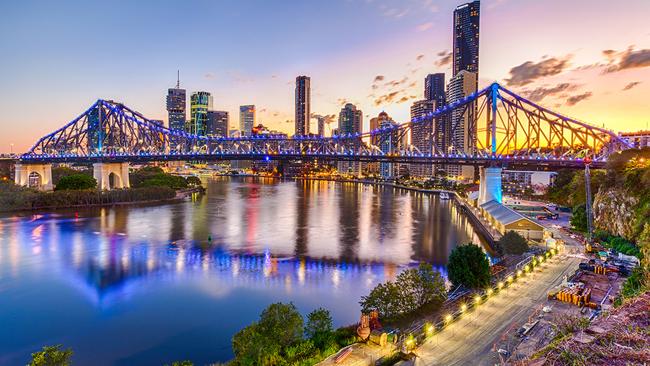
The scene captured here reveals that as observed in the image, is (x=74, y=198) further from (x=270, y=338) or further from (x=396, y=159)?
(x=270, y=338)

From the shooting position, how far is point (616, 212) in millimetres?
21969

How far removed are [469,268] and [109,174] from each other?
51.8 metres

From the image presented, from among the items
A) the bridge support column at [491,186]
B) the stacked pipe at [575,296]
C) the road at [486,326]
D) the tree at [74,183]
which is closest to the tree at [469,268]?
the road at [486,326]

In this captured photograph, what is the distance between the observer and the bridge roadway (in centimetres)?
3772

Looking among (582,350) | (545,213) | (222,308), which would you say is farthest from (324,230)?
(582,350)

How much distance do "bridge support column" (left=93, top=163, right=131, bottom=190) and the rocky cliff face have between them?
50.0 meters

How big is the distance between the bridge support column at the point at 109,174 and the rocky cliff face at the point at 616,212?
164 feet

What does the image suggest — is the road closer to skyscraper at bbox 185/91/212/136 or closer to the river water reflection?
the river water reflection

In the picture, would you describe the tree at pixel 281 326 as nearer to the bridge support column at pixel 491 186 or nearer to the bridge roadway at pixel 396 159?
the bridge support column at pixel 491 186

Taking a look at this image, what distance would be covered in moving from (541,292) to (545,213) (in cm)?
2286

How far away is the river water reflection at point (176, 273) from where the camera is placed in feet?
40.0

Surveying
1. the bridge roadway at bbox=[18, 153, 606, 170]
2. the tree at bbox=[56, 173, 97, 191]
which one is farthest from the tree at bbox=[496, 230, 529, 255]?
the tree at bbox=[56, 173, 97, 191]

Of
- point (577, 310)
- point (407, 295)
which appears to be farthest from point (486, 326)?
point (577, 310)

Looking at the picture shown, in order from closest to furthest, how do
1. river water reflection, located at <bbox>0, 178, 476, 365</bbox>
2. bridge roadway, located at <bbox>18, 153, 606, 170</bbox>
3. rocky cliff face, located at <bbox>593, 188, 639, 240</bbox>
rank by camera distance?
river water reflection, located at <bbox>0, 178, 476, 365</bbox>
rocky cliff face, located at <bbox>593, 188, 639, 240</bbox>
bridge roadway, located at <bbox>18, 153, 606, 170</bbox>
